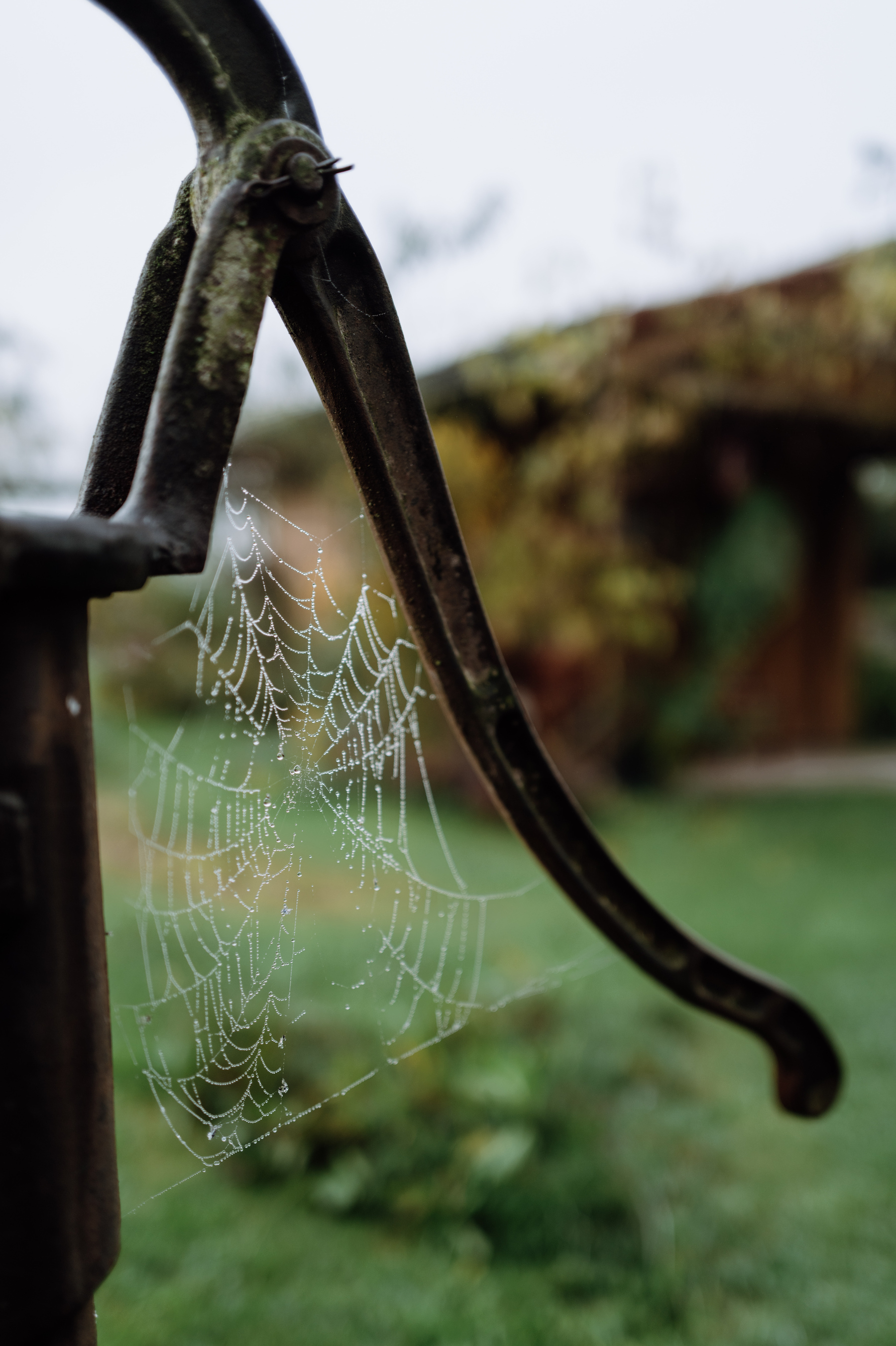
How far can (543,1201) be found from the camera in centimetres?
281

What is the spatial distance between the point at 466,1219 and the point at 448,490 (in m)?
2.39

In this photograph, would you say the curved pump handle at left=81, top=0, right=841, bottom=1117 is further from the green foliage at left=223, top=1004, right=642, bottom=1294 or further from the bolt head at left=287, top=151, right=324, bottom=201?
the green foliage at left=223, top=1004, right=642, bottom=1294

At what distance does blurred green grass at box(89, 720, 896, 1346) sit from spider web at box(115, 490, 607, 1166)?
17 centimetres

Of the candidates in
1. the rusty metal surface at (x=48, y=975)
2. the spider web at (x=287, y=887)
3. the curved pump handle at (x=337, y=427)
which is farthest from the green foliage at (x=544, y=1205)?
the rusty metal surface at (x=48, y=975)

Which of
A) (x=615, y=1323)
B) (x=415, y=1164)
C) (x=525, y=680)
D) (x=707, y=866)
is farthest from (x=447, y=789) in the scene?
(x=615, y=1323)

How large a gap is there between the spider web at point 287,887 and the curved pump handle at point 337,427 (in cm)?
29

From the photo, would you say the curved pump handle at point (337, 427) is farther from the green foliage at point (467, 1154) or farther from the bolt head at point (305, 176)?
the green foliage at point (467, 1154)

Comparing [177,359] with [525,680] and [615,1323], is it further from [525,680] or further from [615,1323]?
[525,680]

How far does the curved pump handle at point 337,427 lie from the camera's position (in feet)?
2.78

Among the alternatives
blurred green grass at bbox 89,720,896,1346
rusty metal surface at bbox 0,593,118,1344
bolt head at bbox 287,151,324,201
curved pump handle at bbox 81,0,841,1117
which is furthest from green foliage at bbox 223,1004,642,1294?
bolt head at bbox 287,151,324,201

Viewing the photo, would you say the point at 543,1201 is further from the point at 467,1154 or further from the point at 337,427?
the point at 337,427

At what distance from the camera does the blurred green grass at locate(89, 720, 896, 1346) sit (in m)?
2.42

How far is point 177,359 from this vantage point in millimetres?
834

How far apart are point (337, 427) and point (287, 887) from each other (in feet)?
8.33
